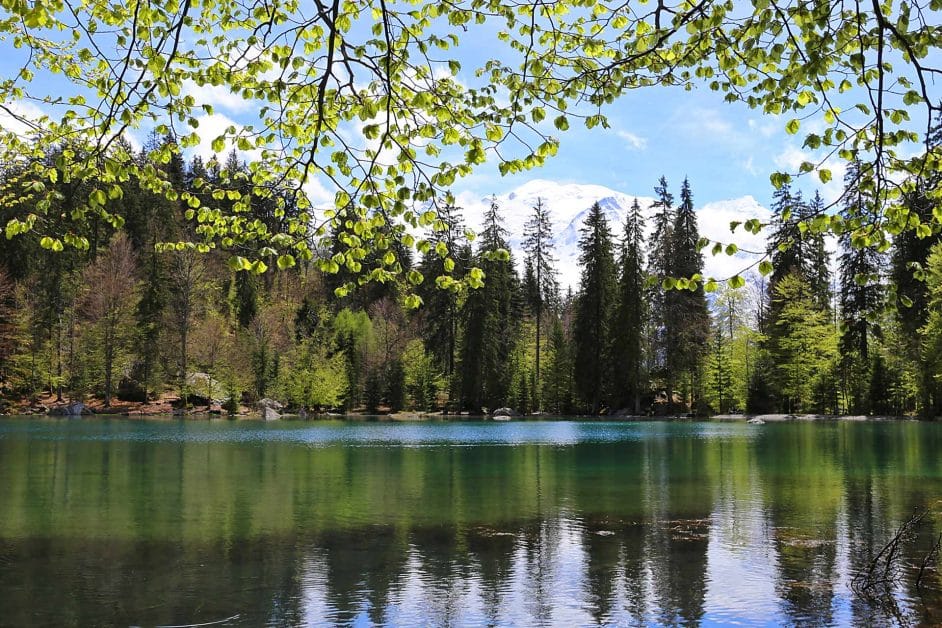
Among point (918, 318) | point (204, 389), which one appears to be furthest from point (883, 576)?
point (204, 389)

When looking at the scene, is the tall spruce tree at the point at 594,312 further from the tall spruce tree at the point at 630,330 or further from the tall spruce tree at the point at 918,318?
the tall spruce tree at the point at 918,318

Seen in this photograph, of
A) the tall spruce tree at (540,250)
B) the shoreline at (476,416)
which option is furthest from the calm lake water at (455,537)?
the tall spruce tree at (540,250)

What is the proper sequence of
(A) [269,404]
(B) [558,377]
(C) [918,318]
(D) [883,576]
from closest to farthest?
(D) [883,576]
(C) [918,318]
(A) [269,404]
(B) [558,377]

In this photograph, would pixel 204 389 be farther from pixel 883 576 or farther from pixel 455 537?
pixel 883 576

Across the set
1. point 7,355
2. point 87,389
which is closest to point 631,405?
point 87,389

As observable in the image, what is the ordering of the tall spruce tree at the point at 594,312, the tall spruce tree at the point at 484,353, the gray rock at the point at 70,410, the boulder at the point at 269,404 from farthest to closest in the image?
the tall spruce tree at the point at 484,353 → the tall spruce tree at the point at 594,312 → the boulder at the point at 269,404 → the gray rock at the point at 70,410

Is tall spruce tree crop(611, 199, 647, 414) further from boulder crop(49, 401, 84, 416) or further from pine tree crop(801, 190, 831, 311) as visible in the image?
boulder crop(49, 401, 84, 416)

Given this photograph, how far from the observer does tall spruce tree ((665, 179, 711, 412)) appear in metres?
55.9

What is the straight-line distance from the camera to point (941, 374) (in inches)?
1481

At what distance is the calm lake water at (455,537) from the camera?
809 cm

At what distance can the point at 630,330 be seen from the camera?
5750 cm

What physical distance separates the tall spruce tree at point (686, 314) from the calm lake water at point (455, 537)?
31558 mm

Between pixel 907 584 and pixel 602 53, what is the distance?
7.18 metres

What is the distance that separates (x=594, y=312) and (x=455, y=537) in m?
50.0
